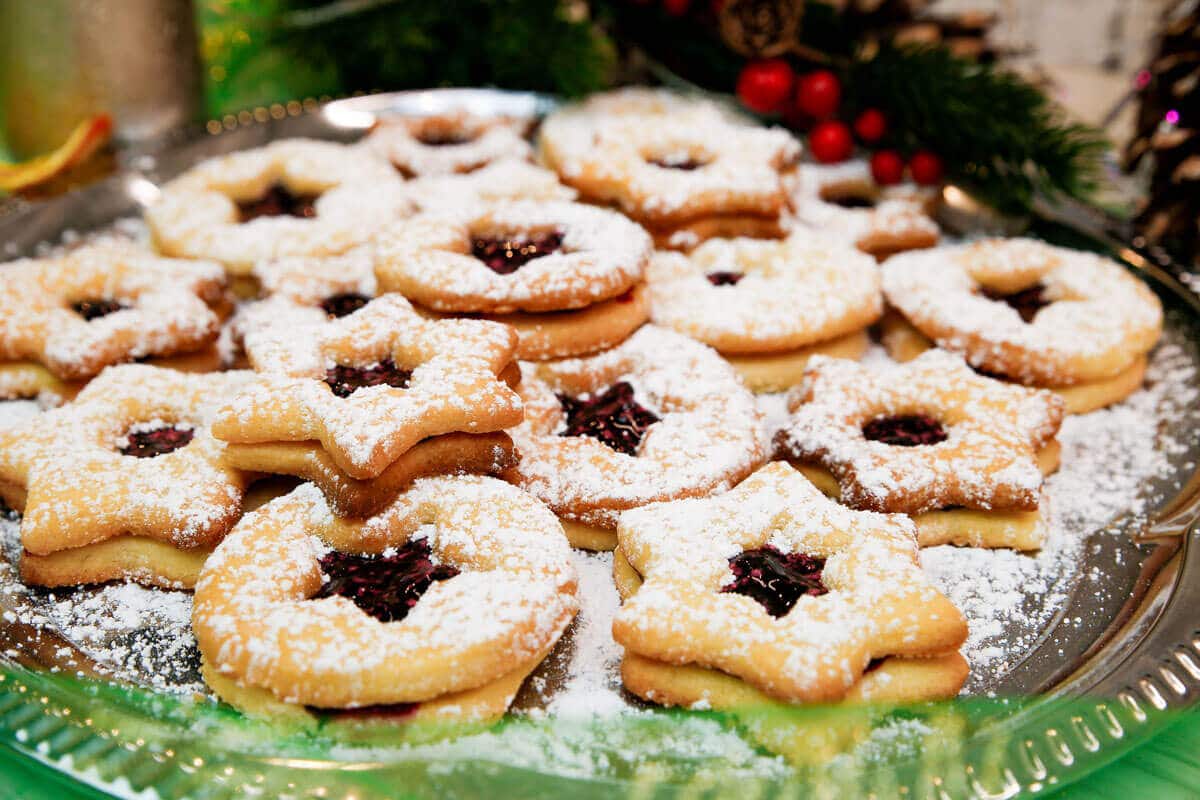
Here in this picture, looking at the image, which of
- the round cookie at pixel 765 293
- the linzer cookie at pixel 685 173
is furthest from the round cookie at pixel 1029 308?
the linzer cookie at pixel 685 173

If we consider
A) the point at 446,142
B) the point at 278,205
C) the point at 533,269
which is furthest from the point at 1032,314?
the point at 278,205

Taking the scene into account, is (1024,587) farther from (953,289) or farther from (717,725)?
(953,289)

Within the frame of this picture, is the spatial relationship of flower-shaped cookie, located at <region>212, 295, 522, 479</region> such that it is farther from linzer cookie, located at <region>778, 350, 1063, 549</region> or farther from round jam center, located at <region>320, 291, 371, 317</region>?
linzer cookie, located at <region>778, 350, 1063, 549</region>

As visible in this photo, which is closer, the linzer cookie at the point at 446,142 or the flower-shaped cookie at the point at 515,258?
the flower-shaped cookie at the point at 515,258

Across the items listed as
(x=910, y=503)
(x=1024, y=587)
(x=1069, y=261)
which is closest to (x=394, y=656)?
(x=910, y=503)

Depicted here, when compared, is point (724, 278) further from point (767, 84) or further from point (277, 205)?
point (277, 205)

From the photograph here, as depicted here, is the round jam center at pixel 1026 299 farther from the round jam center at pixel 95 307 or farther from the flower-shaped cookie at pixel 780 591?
the round jam center at pixel 95 307
